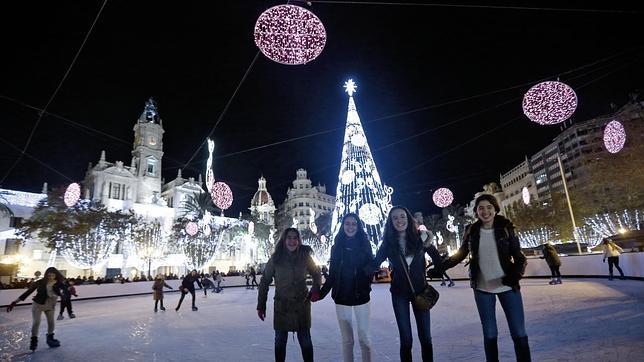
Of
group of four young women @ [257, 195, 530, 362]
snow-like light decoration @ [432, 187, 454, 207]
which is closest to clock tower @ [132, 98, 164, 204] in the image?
snow-like light decoration @ [432, 187, 454, 207]

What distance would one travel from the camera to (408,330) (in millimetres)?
3740

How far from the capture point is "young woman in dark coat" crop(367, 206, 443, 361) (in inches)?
146

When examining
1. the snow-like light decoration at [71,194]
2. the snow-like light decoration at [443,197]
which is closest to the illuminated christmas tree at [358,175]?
the snow-like light decoration at [443,197]

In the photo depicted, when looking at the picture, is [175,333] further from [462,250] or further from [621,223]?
[621,223]

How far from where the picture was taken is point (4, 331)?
998 cm

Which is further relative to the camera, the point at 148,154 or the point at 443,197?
the point at 148,154

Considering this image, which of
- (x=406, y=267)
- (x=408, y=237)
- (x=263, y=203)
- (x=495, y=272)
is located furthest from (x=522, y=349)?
(x=263, y=203)

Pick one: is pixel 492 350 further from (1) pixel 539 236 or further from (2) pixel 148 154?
(2) pixel 148 154

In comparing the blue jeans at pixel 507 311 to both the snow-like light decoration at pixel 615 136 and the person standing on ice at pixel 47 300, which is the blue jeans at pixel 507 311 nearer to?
the person standing on ice at pixel 47 300

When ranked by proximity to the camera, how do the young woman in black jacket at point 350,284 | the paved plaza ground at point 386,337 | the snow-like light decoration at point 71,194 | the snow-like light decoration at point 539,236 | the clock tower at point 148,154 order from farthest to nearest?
the clock tower at point 148,154, the snow-like light decoration at point 539,236, the snow-like light decoration at point 71,194, the paved plaza ground at point 386,337, the young woman in black jacket at point 350,284

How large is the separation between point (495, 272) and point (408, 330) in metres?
1.04

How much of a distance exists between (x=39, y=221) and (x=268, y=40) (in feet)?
121

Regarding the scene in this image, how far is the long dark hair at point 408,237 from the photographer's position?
3973mm

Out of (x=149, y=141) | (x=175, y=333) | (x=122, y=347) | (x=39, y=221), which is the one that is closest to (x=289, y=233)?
(x=122, y=347)
